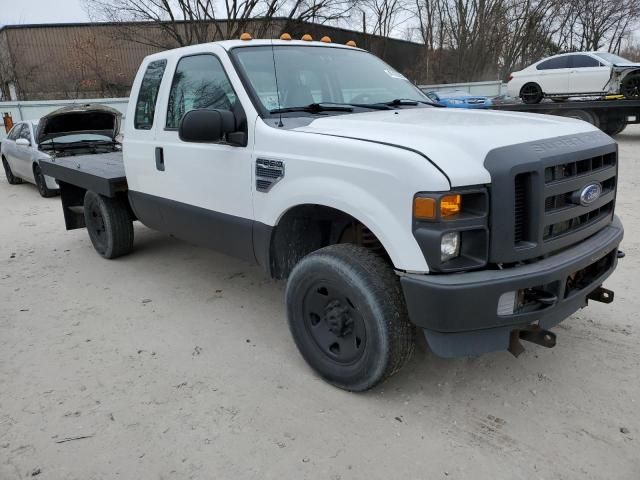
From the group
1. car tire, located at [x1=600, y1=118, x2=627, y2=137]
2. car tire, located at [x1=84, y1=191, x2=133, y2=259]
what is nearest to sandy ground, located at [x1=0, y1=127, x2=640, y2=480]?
car tire, located at [x1=84, y1=191, x2=133, y2=259]

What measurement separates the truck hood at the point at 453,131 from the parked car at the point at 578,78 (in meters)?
12.9

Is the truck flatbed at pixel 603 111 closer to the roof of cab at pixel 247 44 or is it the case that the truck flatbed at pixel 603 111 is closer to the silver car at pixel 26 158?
the roof of cab at pixel 247 44

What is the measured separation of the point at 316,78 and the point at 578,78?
1430 cm

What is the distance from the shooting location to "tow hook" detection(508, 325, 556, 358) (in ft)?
9.02

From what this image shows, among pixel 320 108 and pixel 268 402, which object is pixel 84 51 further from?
pixel 268 402

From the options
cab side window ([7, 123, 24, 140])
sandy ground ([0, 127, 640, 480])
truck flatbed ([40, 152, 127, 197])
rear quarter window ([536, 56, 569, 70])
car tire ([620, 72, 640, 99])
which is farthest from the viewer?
rear quarter window ([536, 56, 569, 70])

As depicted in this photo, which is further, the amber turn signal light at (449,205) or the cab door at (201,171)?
the cab door at (201,171)

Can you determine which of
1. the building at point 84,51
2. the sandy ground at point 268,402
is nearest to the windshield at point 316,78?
the sandy ground at point 268,402

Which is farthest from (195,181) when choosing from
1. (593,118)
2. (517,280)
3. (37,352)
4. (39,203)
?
(593,118)

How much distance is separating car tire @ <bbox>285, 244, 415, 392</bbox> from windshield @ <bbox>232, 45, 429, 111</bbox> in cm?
122

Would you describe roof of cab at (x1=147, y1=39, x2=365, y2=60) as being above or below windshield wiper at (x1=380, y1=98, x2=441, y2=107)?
above

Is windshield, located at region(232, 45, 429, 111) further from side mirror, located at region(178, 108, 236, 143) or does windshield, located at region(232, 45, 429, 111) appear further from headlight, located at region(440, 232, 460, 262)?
headlight, located at region(440, 232, 460, 262)

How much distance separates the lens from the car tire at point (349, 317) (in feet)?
9.13

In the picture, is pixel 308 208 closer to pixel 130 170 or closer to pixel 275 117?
pixel 275 117
